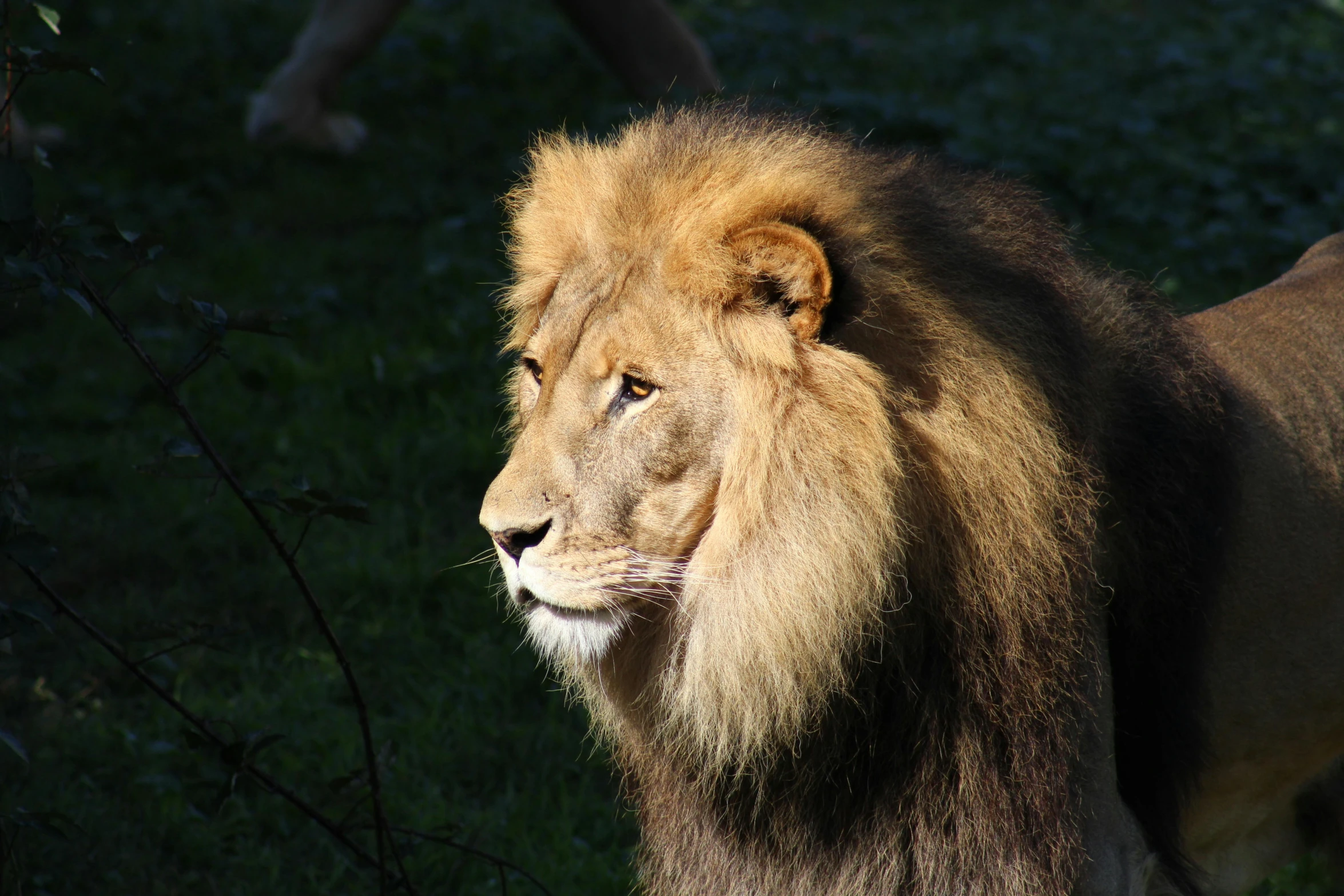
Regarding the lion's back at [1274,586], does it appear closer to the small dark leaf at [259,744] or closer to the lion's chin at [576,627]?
the lion's chin at [576,627]

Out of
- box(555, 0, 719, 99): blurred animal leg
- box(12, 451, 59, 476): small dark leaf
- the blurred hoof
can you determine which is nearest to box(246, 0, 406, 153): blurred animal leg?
the blurred hoof

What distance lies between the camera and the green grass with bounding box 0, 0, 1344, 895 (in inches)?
140

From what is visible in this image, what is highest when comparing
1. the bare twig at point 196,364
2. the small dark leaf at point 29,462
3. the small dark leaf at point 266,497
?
the bare twig at point 196,364

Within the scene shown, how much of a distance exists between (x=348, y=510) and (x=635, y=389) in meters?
0.64

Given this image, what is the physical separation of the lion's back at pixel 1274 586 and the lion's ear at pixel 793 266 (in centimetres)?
99

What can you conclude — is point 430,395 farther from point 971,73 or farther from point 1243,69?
point 1243,69

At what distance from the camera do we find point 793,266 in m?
2.05

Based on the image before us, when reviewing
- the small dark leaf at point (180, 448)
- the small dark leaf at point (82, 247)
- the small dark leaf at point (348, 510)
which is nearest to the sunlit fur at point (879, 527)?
the small dark leaf at point (348, 510)

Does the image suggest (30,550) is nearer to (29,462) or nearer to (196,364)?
(29,462)

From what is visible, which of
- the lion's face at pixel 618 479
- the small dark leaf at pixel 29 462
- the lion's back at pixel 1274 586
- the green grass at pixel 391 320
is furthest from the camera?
the green grass at pixel 391 320

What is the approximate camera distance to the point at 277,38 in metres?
9.67

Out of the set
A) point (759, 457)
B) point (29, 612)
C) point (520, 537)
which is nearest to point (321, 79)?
point (29, 612)

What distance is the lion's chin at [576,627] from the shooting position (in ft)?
7.09

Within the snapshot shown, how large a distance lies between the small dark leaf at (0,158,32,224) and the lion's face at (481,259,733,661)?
823 mm
